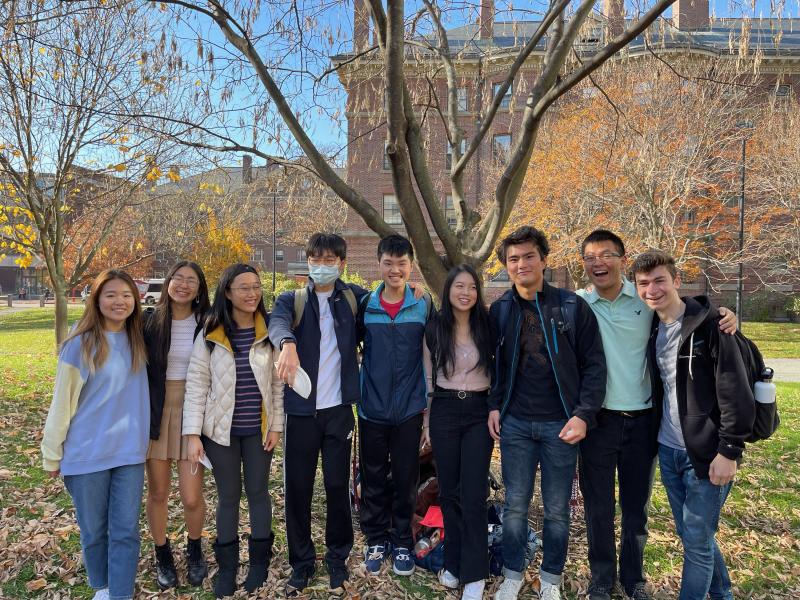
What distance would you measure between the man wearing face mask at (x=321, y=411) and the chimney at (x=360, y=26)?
3.04 metres

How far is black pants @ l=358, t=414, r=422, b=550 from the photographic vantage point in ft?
11.2

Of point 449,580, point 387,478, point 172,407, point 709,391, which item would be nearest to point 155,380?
point 172,407

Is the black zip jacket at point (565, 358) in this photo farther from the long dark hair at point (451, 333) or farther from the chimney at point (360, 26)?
the chimney at point (360, 26)

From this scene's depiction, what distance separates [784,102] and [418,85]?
1856 centimetres

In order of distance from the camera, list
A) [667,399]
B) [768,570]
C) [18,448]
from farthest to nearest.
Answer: [18,448], [768,570], [667,399]

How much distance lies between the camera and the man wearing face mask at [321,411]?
3305 millimetres

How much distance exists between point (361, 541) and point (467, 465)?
1.30 metres

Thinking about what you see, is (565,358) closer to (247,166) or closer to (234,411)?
(234,411)

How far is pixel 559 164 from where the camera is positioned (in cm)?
1878

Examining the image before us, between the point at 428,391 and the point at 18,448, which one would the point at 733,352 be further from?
the point at 18,448

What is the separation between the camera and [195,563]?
3.47 m

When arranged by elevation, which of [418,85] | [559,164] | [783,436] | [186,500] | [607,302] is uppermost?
[559,164]

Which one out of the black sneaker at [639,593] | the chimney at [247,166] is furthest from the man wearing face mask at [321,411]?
the chimney at [247,166]

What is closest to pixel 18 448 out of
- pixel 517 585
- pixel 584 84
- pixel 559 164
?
pixel 517 585
